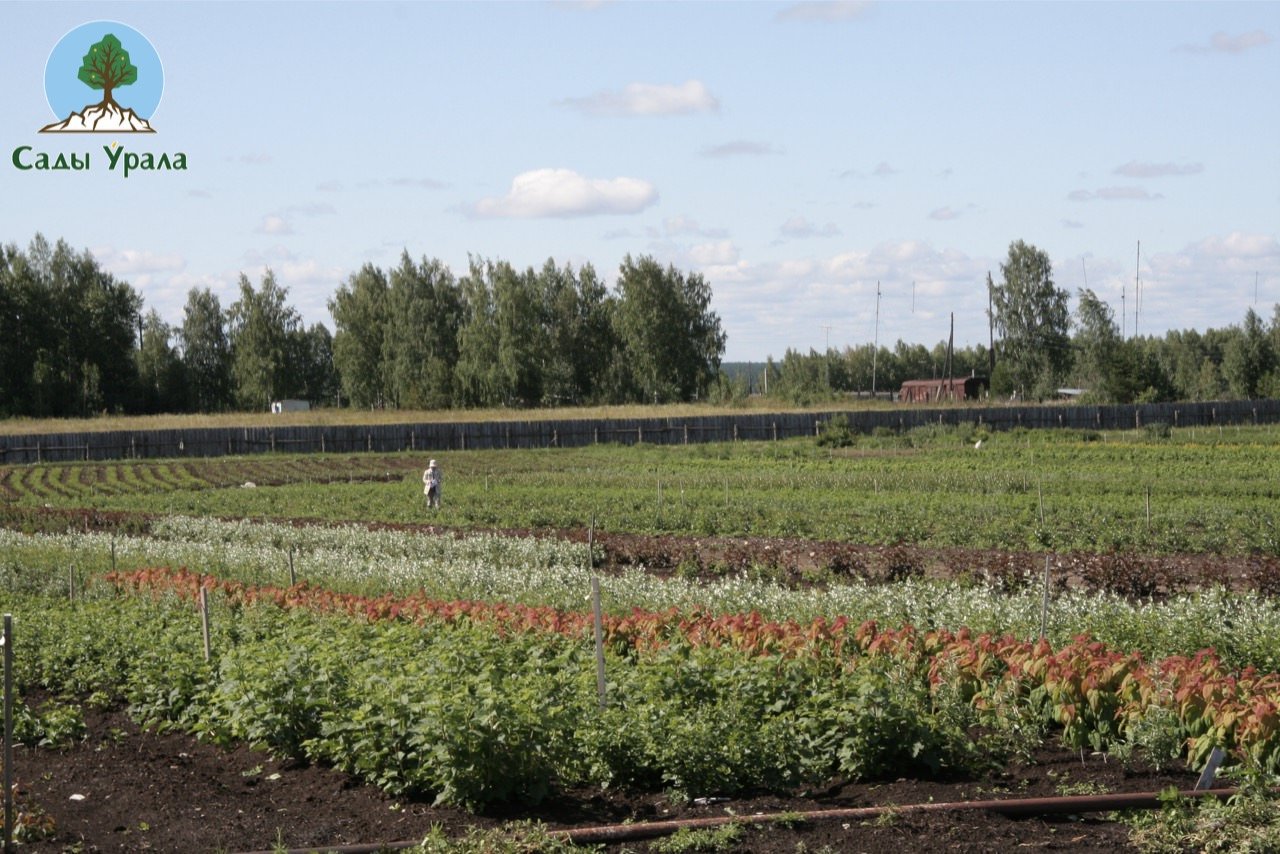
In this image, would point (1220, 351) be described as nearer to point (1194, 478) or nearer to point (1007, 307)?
point (1007, 307)

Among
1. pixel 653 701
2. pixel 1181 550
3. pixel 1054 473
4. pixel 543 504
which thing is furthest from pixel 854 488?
pixel 653 701

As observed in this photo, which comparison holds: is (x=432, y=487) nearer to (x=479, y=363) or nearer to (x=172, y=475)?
(x=172, y=475)

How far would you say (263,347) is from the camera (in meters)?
90.1

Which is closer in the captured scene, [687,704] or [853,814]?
[853,814]

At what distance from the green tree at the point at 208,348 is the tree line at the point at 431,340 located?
0.26 ft

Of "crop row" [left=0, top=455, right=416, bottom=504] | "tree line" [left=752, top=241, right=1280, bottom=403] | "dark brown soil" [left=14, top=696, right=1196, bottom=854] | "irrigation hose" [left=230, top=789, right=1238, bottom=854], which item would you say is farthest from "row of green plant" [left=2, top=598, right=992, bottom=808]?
"tree line" [left=752, top=241, right=1280, bottom=403]

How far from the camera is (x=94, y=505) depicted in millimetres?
36562

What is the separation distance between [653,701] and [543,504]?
22746 millimetres

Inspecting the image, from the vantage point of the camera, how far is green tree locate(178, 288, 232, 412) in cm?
9362

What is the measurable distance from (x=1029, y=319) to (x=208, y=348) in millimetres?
60458

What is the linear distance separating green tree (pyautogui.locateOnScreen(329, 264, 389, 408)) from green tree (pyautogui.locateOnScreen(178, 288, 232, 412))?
7.80 m

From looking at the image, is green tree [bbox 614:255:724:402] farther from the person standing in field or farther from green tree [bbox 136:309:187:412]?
the person standing in field

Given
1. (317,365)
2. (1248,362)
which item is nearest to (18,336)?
(317,365)

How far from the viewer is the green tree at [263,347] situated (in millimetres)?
89188
